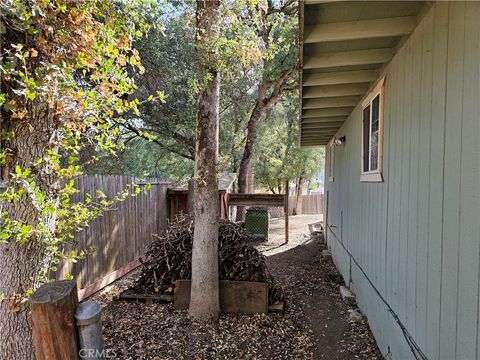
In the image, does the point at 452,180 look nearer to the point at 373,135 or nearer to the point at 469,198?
the point at 469,198

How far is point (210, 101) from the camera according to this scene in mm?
4016

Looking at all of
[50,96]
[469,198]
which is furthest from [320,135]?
[50,96]

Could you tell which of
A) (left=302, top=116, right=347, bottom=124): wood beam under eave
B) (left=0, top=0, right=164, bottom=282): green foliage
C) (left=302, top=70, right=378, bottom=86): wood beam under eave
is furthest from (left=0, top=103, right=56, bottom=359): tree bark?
(left=302, top=116, right=347, bottom=124): wood beam under eave

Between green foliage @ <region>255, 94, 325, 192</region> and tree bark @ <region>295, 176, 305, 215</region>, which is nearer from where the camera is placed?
green foliage @ <region>255, 94, 325, 192</region>

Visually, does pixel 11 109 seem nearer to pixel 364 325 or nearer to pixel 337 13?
pixel 337 13

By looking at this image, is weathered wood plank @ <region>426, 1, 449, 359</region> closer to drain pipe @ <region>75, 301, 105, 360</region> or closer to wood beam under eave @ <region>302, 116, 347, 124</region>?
drain pipe @ <region>75, 301, 105, 360</region>

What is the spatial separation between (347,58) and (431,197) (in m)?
2.01

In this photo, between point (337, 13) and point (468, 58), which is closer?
point (468, 58)

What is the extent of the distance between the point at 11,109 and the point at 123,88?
2.32 ft

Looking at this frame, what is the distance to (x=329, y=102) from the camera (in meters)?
5.46

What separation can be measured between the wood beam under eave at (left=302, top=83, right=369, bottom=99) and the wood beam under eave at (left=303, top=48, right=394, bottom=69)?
104 centimetres

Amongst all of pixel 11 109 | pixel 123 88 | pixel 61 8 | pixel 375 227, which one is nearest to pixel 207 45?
pixel 123 88

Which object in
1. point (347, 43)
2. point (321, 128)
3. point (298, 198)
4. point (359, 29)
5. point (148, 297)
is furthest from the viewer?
point (298, 198)

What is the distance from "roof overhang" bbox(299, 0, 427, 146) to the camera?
106 inches
